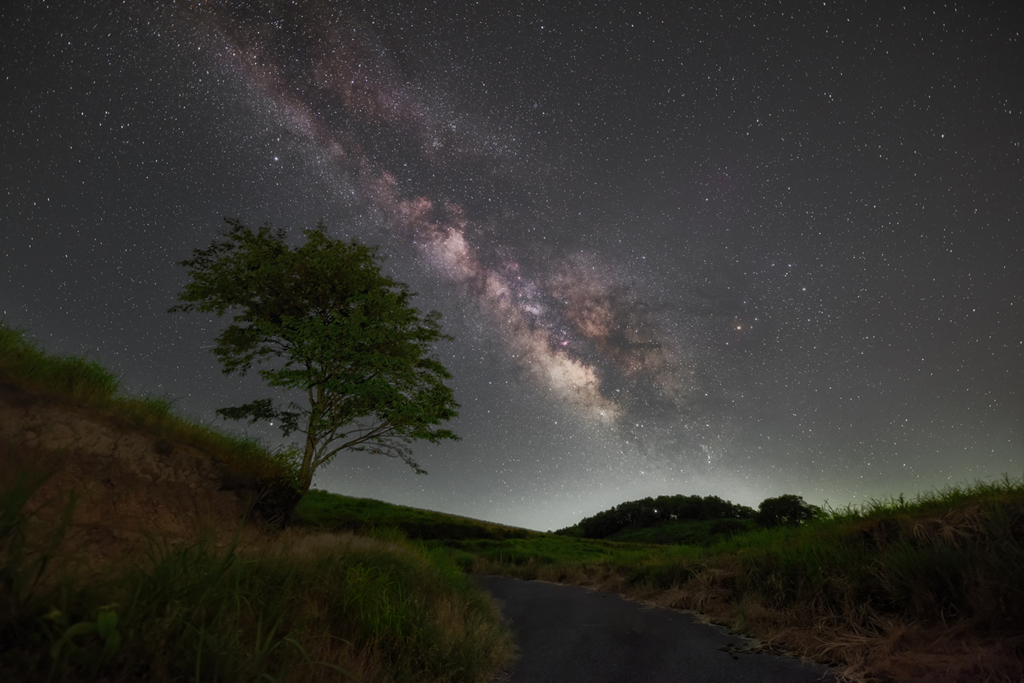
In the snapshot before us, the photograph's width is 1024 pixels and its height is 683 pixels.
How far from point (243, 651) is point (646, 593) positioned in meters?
9.88

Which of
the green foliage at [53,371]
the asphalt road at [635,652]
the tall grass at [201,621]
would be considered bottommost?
the asphalt road at [635,652]

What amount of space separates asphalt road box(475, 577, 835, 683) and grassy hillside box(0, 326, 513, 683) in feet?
2.06

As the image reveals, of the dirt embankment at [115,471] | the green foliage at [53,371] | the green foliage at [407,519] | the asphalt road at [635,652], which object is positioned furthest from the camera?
the green foliage at [407,519]

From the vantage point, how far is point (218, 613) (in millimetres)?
2299

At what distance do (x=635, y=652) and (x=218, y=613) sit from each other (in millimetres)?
5198

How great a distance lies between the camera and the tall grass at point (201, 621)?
5.84 feet

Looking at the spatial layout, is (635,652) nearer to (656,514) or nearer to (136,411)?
(136,411)

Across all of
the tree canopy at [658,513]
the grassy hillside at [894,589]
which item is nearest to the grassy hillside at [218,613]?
the grassy hillside at [894,589]

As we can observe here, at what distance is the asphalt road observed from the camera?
15.7ft

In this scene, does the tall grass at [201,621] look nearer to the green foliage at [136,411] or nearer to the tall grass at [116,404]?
the green foliage at [136,411]

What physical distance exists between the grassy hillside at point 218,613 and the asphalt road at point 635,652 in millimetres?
628

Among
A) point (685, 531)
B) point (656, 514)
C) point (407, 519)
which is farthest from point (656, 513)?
point (407, 519)

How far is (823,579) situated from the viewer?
6312 mm

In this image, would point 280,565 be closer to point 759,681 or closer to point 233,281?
point 759,681
